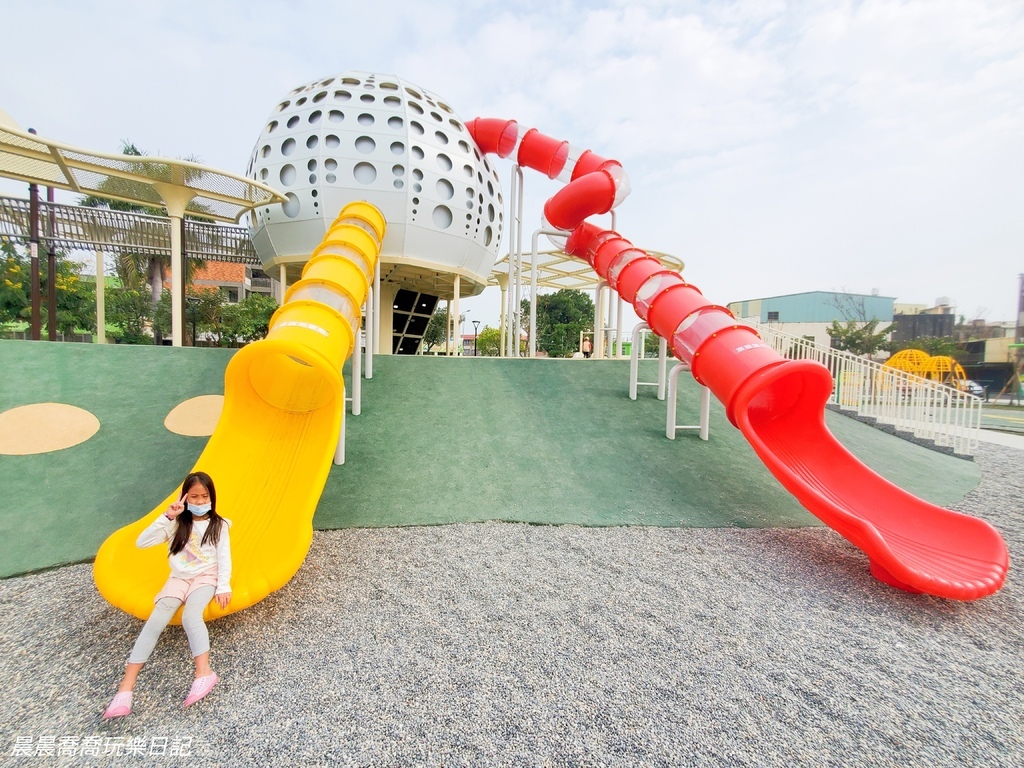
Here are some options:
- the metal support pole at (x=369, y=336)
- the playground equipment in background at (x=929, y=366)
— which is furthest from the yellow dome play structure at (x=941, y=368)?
the metal support pole at (x=369, y=336)

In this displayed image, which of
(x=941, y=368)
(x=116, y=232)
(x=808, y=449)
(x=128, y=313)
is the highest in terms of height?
(x=116, y=232)

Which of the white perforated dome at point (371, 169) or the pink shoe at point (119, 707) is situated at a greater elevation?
the white perforated dome at point (371, 169)

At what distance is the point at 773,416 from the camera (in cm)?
629

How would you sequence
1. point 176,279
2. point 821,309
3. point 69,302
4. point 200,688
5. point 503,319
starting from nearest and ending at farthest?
point 200,688 < point 176,279 < point 503,319 < point 69,302 < point 821,309

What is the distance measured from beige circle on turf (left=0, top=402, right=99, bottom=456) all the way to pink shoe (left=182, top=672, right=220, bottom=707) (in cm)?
482

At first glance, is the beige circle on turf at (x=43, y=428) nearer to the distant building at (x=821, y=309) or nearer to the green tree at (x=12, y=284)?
the green tree at (x=12, y=284)

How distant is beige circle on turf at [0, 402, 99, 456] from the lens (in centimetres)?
573

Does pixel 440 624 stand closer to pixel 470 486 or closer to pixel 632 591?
pixel 632 591

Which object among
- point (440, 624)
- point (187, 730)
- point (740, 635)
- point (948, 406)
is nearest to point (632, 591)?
point (740, 635)

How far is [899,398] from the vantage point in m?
10.0

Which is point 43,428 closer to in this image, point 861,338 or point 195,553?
point 195,553

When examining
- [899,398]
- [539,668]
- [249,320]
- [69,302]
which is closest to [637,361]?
[899,398]

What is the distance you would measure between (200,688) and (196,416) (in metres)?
5.00

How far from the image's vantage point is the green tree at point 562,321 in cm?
5031
